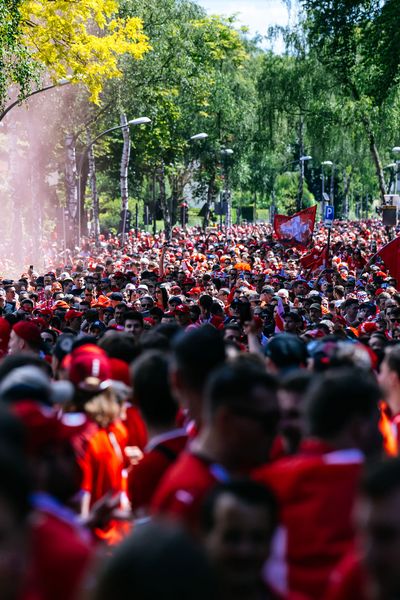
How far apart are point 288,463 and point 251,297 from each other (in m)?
12.5

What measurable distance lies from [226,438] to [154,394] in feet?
3.65

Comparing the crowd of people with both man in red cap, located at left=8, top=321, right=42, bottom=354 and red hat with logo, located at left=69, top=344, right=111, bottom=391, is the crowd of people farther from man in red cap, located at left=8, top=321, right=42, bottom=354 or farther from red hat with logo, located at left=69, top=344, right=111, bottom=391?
man in red cap, located at left=8, top=321, right=42, bottom=354

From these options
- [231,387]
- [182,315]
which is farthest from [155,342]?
[182,315]

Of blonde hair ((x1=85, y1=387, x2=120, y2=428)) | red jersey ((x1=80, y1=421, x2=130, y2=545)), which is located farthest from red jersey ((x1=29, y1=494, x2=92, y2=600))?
blonde hair ((x1=85, y1=387, x2=120, y2=428))

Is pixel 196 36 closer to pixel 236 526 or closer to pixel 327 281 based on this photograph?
pixel 327 281

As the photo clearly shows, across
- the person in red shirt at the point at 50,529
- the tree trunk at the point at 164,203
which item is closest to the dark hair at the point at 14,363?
the person in red shirt at the point at 50,529

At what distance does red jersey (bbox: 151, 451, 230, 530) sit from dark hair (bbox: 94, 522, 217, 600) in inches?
52.2

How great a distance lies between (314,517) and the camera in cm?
376

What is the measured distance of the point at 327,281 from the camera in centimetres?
2341

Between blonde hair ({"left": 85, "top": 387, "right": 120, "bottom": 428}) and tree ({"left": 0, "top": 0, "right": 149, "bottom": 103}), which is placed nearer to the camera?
blonde hair ({"left": 85, "top": 387, "right": 120, "bottom": 428})

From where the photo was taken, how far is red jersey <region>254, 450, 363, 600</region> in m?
3.73

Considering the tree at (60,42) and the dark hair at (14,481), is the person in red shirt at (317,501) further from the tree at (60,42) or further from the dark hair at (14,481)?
the tree at (60,42)

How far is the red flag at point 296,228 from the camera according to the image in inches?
1200

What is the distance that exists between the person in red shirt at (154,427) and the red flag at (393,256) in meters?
15.6
